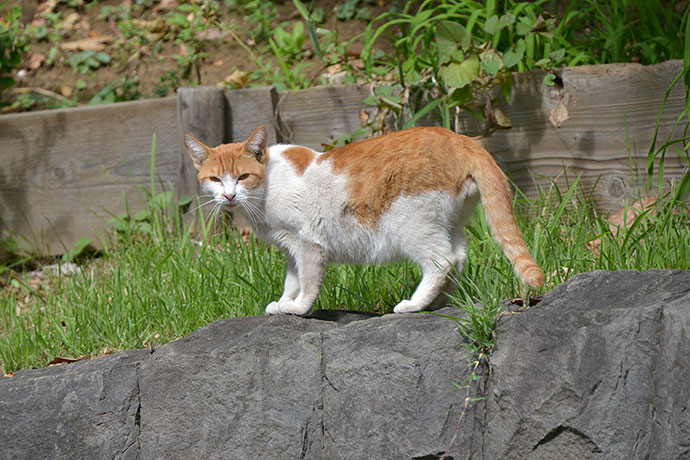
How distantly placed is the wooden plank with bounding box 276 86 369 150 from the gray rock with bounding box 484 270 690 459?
2224 millimetres

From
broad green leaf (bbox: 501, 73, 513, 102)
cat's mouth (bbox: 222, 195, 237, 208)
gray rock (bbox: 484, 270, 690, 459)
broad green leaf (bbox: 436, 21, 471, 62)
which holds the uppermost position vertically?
broad green leaf (bbox: 436, 21, 471, 62)

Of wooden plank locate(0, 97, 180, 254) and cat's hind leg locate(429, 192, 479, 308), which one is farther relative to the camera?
wooden plank locate(0, 97, 180, 254)

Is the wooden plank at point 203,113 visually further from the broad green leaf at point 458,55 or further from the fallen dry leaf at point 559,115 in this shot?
the fallen dry leaf at point 559,115

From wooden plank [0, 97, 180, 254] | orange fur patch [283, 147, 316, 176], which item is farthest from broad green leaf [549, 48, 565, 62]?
wooden plank [0, 97, 180, 254]

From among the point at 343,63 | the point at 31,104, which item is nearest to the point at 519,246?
the point at 343,63

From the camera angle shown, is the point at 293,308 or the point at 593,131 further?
the point at 593,131

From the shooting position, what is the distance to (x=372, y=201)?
2.62 m

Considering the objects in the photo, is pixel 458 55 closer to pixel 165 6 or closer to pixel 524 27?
pixel 524 27

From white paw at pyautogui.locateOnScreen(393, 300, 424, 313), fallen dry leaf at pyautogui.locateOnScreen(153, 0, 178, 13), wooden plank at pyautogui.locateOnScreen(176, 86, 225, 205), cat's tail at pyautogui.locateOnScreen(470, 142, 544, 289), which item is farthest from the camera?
fallen dry leaf at pyautogui.locateOnScreen(153, 0, 178, 13)

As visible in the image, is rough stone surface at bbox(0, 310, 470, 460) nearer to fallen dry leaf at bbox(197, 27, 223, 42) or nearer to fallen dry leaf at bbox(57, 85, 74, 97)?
fallen dry leaf at bbox(57, 85, 74, 97)

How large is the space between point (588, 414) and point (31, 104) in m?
4.70

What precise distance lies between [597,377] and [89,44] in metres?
4.98

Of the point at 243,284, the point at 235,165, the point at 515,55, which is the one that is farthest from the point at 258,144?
the point at 515,55

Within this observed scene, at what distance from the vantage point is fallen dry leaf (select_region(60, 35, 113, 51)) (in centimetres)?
581
